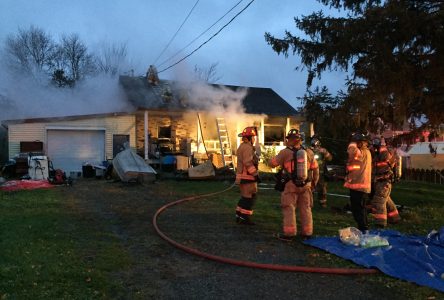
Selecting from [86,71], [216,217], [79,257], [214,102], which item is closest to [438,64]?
[216,217]

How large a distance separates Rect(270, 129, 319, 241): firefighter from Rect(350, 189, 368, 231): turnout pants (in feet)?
2.98

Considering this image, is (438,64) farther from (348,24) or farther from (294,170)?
(294,170)

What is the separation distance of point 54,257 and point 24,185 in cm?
863

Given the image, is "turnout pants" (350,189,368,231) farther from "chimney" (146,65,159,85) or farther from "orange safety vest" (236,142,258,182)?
"chimney" (146,65,159,85)

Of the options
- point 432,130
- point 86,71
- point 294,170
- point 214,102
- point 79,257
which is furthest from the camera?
point 86,71

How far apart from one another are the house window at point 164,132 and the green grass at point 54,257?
38.3 feet

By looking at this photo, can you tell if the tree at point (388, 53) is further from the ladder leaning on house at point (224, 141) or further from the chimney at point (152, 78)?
the chimney at point (152, 78)

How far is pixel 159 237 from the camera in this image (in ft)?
23.2

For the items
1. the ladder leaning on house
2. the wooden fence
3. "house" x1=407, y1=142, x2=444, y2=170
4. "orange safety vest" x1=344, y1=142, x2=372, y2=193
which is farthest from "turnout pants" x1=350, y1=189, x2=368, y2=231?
"house" x1=407, y1=142, x2=444, y2=170

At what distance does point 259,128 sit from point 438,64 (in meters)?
13.3

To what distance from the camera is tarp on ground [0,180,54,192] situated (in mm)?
13094

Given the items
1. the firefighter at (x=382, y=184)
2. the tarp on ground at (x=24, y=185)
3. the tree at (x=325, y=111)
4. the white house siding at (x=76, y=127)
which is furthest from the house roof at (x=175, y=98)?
the firefighter at (x=382, y=184)

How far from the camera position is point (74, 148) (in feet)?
62.9

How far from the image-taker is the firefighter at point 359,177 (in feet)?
24.7
